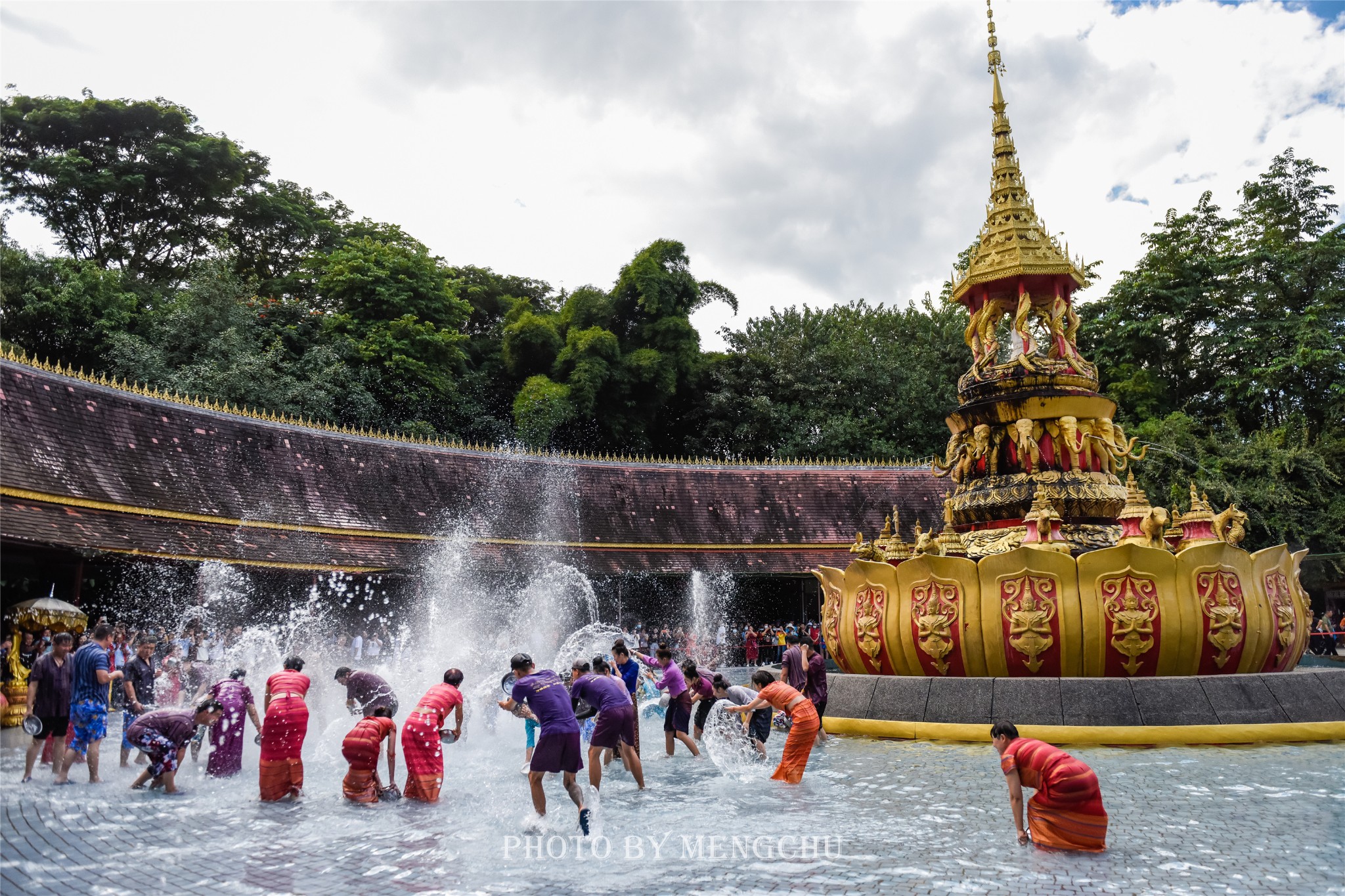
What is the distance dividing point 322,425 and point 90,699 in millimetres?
23846

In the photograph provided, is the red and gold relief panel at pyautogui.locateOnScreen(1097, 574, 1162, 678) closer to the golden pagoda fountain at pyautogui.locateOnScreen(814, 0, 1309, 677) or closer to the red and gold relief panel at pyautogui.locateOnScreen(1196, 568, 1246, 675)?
the golden pagoda fountain at pyautogui.locateOnScreen(814, 0, 1309, 677)

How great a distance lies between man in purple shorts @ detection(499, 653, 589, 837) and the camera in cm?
760

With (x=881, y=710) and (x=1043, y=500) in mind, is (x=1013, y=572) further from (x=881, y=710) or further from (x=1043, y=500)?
(x=881, y=710)

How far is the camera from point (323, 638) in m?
22.8

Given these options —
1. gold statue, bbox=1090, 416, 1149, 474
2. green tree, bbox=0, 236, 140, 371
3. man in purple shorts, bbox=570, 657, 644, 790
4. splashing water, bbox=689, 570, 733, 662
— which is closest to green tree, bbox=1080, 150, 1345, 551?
splashing water, bbox=689, 570, 733, 662

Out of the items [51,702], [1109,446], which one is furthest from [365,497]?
Answer: [1109,446]

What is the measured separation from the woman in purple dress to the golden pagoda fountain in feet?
25.5

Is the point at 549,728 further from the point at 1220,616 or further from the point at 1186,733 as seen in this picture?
the point at 1220,616

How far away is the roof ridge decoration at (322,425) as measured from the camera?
22523mm

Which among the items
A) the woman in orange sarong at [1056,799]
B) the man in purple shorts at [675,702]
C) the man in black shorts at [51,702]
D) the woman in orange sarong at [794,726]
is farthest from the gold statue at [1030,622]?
the man in black shorts at [51,702]

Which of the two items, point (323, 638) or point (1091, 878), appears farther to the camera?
point (323, 638)

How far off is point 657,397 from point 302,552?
23.7 metres

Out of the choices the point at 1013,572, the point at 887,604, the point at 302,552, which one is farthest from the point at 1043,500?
the point at 302,552

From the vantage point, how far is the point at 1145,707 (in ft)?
33.4
